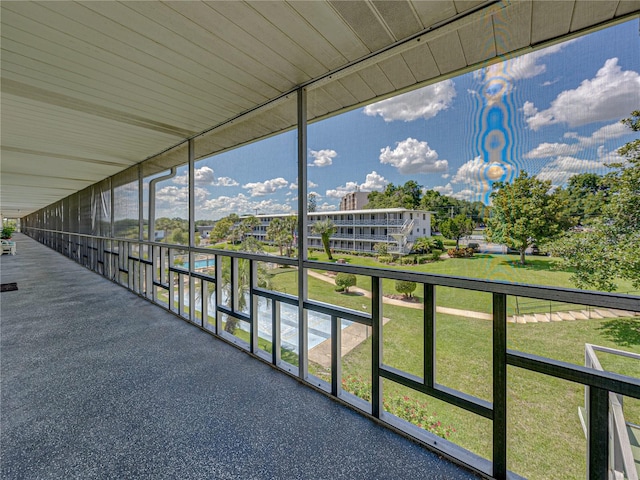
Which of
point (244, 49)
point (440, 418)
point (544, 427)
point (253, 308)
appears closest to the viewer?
point (544, 427)

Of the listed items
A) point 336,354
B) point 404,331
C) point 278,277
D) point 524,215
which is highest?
point 524,215

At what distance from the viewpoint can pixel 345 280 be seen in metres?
1.90

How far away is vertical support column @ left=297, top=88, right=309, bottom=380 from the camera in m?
2.07

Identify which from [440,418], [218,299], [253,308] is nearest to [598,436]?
[440,418]

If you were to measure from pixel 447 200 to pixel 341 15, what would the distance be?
1066 mm

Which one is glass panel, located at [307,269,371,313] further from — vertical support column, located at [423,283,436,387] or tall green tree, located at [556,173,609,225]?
tall green tree, located at [556,173,609,225]

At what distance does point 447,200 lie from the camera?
1.44 m

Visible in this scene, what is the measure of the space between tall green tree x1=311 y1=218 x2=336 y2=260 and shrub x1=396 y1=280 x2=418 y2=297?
0.52 metres

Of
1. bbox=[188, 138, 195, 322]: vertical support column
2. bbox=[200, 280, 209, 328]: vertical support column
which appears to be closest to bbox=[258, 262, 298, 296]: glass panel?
bbox=[200, 280, 209, 328]: vertical support column

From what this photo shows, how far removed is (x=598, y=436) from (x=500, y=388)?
34 centimetres

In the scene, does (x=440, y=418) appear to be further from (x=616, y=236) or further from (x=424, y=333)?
(x=616, y=236)

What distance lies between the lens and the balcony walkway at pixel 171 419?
4.35 feet

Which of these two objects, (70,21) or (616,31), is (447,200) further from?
(70,21)

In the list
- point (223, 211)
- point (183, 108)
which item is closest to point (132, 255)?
point (223, 211)
